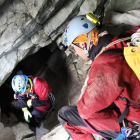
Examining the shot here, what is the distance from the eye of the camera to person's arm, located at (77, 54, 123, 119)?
2393 mm

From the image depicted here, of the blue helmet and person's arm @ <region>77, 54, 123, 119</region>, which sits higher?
person's arm @ <region>77, 54, 123, 119</region>

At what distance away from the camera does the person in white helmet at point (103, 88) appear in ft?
8.02

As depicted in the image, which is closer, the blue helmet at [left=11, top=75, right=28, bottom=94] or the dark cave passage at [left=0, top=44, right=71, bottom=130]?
the blue helmet at [left=11, top=75, right=28, bottom=94]

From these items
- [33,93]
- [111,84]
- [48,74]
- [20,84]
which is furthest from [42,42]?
[111,84]

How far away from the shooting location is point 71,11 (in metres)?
4.64

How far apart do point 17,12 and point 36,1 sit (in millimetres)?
487

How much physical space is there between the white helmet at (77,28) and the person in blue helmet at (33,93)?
2074 mm

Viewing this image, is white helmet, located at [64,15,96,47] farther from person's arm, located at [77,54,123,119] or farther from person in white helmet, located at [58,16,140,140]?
person's arm, located at [77,54,123,119]

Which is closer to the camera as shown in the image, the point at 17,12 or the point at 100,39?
the point at 100,39

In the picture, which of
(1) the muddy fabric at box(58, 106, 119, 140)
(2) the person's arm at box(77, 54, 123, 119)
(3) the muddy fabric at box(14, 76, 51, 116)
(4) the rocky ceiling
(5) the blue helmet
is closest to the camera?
(2) the person's arm at box(77, 54, 123, 119)

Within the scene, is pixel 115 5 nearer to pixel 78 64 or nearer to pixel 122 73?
pixel 78 64

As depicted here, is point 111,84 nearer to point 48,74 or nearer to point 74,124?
point 74,124

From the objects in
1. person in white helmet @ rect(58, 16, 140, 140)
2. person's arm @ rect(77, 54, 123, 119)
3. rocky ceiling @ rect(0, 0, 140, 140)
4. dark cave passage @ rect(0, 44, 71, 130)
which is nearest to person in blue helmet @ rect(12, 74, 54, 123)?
rocky ceiling @ rect(0, 0, 140, 140)

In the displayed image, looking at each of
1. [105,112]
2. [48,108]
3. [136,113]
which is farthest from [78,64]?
[136,113]
